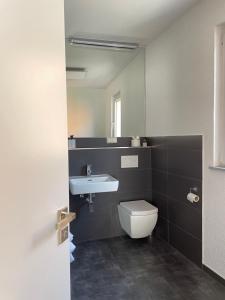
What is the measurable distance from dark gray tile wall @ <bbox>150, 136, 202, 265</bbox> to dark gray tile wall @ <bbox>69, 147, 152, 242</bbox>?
14cm

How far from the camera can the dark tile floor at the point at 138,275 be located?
2006 mm

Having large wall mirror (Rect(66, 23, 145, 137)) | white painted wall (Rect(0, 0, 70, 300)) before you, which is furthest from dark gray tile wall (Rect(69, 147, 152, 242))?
white painted wall (Rect(0, 0, 70, 300))

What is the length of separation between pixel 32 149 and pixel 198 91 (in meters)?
1.90

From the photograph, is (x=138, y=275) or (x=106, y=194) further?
(x=106, y=194)

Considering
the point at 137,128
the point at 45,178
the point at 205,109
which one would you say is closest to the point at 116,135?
the point at 137,128

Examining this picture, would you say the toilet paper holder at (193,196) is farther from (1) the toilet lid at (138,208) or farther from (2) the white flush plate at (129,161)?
(2) the white flush plate at (129,161)

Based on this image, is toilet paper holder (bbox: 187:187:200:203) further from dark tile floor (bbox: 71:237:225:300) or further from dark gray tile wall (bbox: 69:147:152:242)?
dark gray tile wall (bbox: 69:147:152:242)

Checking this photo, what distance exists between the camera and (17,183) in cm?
71

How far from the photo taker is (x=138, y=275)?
7.50ft

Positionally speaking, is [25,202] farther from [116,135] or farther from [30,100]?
[116,135]

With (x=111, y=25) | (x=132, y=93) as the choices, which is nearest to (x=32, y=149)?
(x=111, y=25)

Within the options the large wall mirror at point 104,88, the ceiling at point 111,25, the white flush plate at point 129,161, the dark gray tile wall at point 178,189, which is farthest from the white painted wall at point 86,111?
the dark gray tile wall at point 178,189

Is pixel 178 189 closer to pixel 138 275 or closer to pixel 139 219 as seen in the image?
pixel 139 219

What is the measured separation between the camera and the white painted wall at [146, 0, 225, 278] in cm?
210
